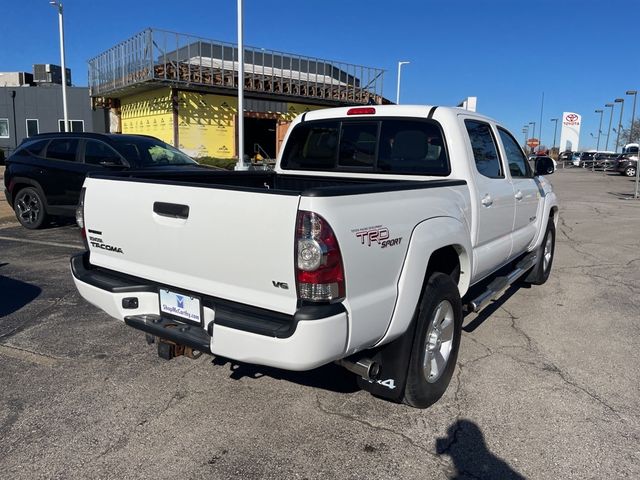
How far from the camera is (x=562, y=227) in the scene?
11.9 meters

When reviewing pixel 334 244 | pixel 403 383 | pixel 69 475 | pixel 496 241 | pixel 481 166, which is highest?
pixel 481 166

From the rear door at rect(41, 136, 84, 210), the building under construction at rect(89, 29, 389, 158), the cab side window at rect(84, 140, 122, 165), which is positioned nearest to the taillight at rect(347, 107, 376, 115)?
the cab side window at rect(84, 140, 122, 165)

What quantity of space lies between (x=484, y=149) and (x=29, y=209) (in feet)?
29.5

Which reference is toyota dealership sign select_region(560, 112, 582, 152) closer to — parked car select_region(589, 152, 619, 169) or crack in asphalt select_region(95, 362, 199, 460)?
parked car select_region(589, 152, 619, 169)

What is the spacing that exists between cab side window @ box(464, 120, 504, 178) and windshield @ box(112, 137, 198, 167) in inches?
247

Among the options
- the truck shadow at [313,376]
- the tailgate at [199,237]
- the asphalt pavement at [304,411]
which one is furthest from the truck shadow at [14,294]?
the truck shadow at [313,376]

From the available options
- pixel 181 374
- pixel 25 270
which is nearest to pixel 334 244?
pixel 181 374

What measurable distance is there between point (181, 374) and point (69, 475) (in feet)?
4.10

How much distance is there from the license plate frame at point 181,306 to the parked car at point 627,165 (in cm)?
3896

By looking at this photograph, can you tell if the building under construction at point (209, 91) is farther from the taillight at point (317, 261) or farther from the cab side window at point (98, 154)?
the taillight at point (317, 261)

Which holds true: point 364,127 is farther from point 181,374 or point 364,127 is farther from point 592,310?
point 592,310

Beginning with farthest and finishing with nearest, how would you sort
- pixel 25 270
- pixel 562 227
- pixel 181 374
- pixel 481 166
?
1. pixel 562 227
2. pixel 25 270
3. pixel 481 166
4. pixel 181 374

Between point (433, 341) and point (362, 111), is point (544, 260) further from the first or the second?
point (433, 341)

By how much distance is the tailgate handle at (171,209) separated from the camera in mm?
2911
